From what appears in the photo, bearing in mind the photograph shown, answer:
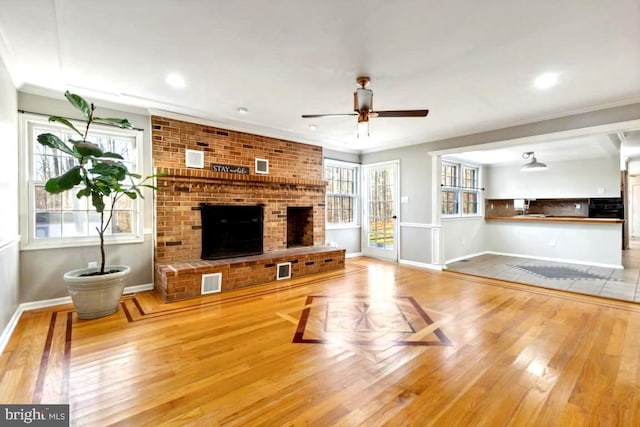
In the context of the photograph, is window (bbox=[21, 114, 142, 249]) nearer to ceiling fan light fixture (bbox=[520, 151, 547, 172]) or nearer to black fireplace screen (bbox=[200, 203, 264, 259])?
black fireplace screen (bbox=[200, 203, 264, 259])

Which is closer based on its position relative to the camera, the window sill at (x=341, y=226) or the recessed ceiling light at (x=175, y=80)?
the recessed ceiling light at (x=175, y=80)

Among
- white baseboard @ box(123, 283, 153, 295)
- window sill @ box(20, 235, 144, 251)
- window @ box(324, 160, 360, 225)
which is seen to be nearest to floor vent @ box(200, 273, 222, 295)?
white baseboard @ box(123, 283, 153, 295)

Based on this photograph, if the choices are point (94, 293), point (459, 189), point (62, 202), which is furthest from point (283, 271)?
point (459, 189)

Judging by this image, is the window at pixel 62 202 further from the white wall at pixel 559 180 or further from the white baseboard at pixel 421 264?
the white wall at pixel 559 180

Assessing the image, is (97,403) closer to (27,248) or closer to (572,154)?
(27,248)

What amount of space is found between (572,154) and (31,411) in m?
8.08

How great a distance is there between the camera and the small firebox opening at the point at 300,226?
5.57 metres

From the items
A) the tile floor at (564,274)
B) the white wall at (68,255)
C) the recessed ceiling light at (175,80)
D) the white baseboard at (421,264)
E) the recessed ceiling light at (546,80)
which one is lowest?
the tile floor at (564,274)

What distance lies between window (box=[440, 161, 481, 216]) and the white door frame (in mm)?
969

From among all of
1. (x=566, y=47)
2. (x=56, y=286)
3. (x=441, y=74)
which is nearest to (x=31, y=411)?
(x=56, y=286)

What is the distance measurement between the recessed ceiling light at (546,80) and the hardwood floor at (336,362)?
93.3 inches

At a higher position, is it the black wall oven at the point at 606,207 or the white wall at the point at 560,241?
the black wall oven at the point at 606,207

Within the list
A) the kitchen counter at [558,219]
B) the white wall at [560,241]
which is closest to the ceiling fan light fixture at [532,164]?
the kitchen counter at [558,219]

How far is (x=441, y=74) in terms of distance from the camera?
2.81m
